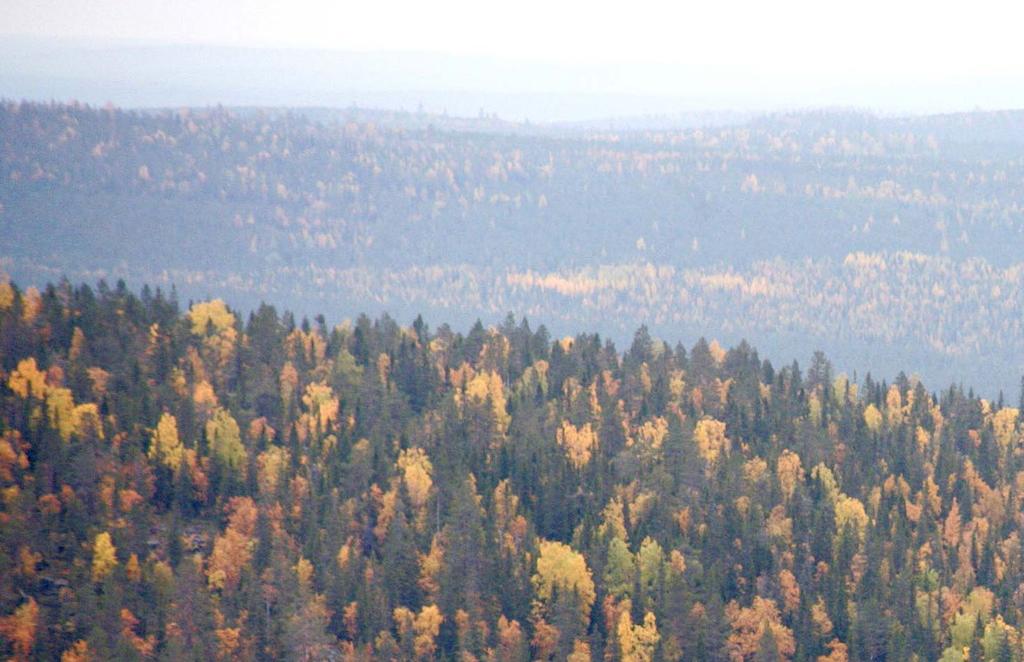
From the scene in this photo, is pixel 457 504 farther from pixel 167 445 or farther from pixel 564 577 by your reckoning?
pixel 167 445

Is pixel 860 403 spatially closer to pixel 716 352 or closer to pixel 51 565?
pixel 716 352

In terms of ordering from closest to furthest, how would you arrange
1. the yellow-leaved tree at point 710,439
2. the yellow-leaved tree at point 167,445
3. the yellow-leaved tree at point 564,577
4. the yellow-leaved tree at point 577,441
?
1. the yellow-leaved tree at point 564,577
2. the yellow-leaved tree at point 167,445
3. the yellow-leaved tree at point 577,441
4. the yellow-leaved tree at point 710,439

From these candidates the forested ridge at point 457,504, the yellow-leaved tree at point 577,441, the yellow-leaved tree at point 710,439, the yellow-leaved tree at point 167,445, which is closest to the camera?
the forested ridge at point 457,504

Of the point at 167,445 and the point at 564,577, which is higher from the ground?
the point at 167,445

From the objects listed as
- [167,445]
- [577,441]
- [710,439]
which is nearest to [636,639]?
[577,441]

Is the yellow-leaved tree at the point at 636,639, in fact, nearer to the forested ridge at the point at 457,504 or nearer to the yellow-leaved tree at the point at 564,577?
the forested ridge at the point at 457,504

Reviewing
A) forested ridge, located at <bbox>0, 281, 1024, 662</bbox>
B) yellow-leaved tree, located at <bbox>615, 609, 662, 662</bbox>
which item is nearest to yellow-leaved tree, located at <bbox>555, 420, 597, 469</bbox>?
forested ridge, located at <bbox>0, 281, 1024, 662</bbox>

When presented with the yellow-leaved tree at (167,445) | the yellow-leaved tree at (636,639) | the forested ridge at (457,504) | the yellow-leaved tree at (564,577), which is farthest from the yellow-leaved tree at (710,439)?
the yellow-leaved tree at (167,445)

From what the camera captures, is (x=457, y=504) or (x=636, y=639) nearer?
(x=636, y=639)

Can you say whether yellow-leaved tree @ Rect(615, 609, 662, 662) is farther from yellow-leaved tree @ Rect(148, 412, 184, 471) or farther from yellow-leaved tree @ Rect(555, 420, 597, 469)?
yellow-leaved tree @ Rect(148, 412, 184, 471)
